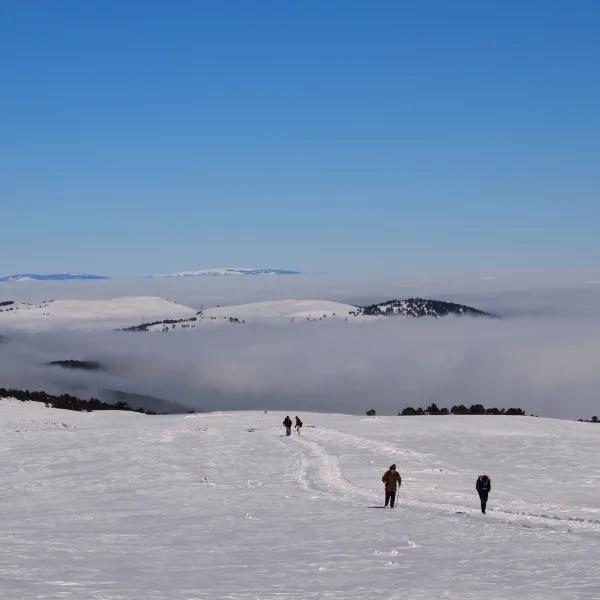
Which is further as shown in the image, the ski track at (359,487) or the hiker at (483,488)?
the hiker at (483,488)

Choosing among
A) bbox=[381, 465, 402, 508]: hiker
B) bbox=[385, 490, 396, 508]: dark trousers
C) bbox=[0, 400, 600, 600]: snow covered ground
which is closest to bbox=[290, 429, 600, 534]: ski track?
bbox=[0, 400, 600, 600]: snow covered ground

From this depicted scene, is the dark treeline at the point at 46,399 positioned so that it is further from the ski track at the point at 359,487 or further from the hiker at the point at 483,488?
the hiker at the point at 483,488

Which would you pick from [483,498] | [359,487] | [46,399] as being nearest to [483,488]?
[483,498]

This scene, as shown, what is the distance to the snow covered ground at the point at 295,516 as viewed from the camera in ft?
46.2

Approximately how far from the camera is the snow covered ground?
555 inches

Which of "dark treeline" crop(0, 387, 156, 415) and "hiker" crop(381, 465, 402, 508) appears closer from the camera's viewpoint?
"hiker" crop(381, 465, 402, 508)

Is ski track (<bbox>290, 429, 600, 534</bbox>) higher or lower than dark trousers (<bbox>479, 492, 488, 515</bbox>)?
lower

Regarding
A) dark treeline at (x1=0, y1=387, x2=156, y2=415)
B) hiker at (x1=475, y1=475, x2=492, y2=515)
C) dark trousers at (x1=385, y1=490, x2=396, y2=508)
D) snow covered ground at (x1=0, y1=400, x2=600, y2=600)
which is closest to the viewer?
snow covered ground at (x1=0, y1=400, x2=600, y2=600)

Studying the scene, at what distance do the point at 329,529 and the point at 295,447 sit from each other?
24736 mm

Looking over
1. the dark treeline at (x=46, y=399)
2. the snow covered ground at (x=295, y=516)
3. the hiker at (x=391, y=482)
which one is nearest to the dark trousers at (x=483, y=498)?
the snow covered ground at (x=295, y=516)

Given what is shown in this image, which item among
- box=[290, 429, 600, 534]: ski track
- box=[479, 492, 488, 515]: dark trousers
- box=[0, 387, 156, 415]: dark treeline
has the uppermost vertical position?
box=[479, 492, 488, 515]: dark trousers

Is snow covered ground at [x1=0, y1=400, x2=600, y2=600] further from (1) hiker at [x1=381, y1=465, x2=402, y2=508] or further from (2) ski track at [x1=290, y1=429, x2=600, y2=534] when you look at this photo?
(1) hiker at [x1=381, y1=465, x2=402, y2=508]

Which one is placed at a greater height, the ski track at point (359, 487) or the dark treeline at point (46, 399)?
the ski track at point (359, 487)

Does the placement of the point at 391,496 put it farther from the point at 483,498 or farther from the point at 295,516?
the point at 295,516
